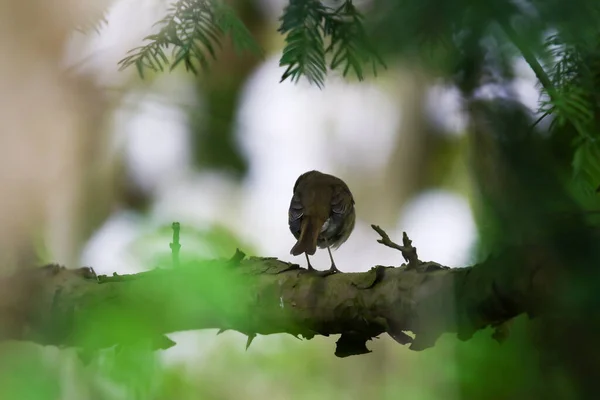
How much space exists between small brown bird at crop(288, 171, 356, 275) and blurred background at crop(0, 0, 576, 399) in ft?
0.06

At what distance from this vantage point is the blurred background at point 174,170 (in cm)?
50

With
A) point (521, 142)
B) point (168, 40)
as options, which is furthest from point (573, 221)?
point (168, 40)

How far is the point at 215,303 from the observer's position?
528mm

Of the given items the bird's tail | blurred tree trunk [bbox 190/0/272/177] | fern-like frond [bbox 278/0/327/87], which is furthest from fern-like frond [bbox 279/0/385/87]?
the bird's tail

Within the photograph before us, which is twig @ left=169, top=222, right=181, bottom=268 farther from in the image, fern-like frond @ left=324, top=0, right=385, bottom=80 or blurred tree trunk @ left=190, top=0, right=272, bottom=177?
fern-like frond @ left=324, top=0, right=385, bottom=80

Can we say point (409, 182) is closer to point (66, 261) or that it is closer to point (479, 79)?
point (479, 79)

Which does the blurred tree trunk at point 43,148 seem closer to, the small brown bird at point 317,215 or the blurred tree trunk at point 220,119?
the blurred tree trunk at point 220,119

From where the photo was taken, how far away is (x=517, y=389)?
0.29 m

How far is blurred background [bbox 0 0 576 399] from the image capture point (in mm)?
498

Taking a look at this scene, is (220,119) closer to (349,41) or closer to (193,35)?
(193,35)

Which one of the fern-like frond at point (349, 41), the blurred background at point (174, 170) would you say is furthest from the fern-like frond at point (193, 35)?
the fern-like frond at point (349, 41)

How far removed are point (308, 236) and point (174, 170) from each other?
0.18m

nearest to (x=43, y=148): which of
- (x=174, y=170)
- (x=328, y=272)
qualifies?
(x=174, y=170)

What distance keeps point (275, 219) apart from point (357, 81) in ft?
0.75
